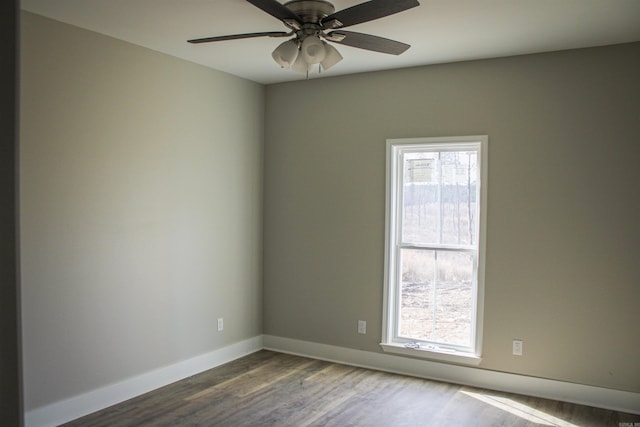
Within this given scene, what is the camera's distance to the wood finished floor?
3408mm

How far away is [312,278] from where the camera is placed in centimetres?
489

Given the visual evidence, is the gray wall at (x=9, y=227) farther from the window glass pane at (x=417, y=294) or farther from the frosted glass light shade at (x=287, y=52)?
the window glass pane at (x=417, y=294)

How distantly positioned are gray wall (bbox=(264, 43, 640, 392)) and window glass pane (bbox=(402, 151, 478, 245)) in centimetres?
20

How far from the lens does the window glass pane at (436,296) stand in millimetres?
4238

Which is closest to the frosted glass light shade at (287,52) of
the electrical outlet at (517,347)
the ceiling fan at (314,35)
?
the ceiling fan at (314,35)

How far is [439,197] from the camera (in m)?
4.33

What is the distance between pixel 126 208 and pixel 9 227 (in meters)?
2.59

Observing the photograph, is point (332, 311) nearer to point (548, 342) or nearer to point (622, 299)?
point (548, 342)

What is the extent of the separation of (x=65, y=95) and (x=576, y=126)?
356 cm

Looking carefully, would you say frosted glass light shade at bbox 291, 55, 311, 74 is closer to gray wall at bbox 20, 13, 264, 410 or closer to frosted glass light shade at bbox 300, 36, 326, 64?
frosted glass light shade at bbox 300, 36, 326, 64

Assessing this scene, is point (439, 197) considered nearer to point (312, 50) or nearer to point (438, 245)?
point (438, 245)

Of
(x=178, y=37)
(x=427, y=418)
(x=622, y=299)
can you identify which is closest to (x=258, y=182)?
(x=178, y=37)

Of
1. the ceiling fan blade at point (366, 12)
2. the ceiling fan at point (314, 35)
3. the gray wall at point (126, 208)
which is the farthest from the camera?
the gray wall at point (126, 208)

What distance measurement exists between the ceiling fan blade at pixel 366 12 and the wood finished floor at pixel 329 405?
8.18 ft
